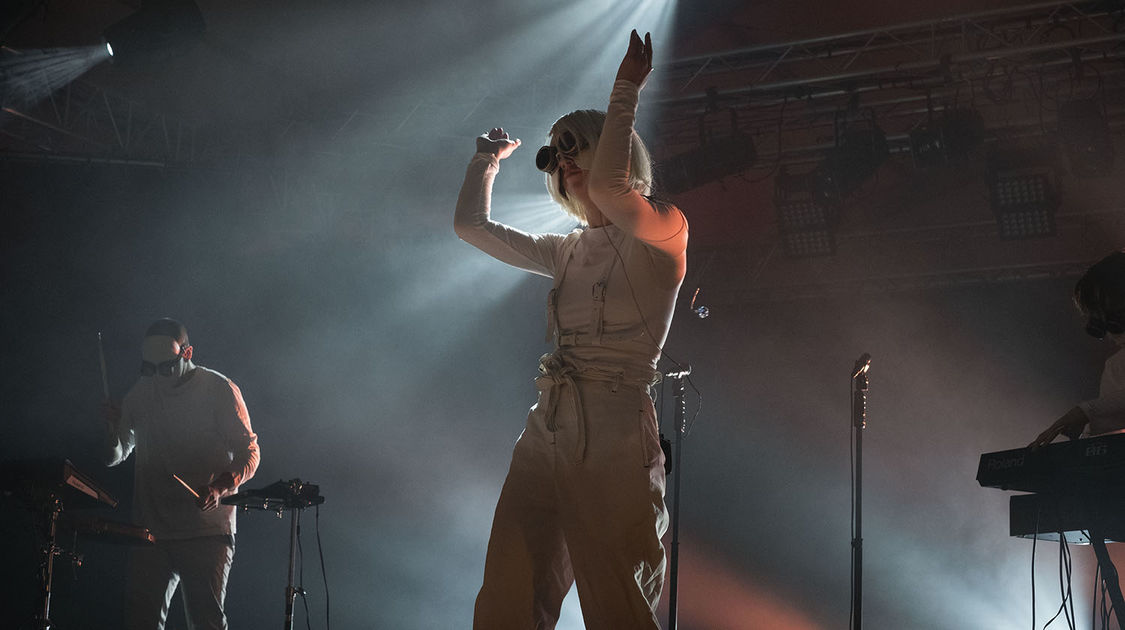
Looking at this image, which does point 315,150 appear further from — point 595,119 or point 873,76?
point 595,119

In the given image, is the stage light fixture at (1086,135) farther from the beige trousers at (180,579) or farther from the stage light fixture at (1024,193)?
the beige trousers at (180,579)

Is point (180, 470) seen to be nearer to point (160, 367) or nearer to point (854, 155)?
point (160, 367)

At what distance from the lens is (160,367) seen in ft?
15.8

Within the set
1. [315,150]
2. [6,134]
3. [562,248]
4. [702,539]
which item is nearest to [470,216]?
[562,248]

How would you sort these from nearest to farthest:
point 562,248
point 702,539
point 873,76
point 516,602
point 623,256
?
point 516,602 < point 623,256 < point 562,248 < point 873,76 < point 702,539

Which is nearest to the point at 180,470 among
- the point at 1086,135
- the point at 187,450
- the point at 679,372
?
the point at 187,450

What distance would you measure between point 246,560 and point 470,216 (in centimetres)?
626

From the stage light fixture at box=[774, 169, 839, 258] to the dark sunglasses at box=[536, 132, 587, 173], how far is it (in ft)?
18.5

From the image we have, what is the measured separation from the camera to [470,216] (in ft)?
7.80

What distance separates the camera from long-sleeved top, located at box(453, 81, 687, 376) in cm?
194

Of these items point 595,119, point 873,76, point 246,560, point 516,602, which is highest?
point 873,76

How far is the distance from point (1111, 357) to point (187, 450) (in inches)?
153

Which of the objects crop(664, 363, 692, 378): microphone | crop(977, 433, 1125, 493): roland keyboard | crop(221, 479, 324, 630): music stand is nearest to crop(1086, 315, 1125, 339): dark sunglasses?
crop(977, 433, 1125, 493): roland keyboard

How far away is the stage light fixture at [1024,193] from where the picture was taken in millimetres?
7117
